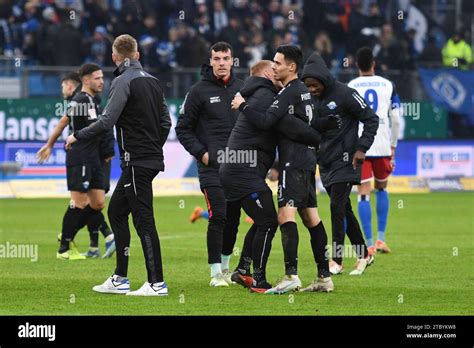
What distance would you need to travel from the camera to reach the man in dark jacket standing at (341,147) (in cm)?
1385

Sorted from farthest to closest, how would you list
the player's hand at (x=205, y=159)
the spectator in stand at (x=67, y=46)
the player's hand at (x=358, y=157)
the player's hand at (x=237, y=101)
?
1. the spectator in stand at (x=67, y=46)
2. the player's hand at (x=358, y=157)
3. the player's hand at (x=205, y=159)
4. the player's hand at (x=237, y=101)

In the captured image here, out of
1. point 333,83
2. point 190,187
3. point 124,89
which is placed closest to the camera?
point 124,89

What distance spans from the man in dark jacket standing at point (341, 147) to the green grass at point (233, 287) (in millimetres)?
562

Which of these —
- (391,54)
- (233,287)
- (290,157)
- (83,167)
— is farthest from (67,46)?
(290,157)

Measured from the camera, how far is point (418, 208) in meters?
25.4

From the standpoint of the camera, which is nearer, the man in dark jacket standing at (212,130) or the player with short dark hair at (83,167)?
the man in dark jacket standing at (212,130)

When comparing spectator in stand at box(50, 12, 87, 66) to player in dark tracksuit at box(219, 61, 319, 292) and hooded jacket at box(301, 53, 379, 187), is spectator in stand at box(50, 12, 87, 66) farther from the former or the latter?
player in dark tracksuit at box(219, 61, 319, 292)

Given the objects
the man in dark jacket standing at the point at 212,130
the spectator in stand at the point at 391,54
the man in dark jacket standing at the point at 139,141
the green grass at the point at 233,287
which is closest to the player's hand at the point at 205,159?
the man in dark jacket standing at the point at 212,130

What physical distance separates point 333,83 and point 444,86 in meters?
18.7

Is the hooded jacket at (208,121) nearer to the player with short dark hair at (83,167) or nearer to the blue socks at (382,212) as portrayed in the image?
the player with short dark hair at (83,167)

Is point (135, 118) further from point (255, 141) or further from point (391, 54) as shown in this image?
point (391, 54)

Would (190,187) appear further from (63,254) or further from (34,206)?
(63,254)

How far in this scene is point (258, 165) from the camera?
1227 centimetres

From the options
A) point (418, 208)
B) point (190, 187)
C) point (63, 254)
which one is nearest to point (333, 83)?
point (63, 254)
